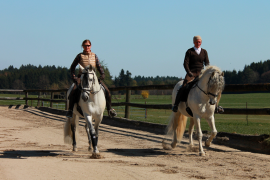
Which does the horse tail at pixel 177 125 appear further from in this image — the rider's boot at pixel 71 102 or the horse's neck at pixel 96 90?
the rider's boot at pixel 71 102

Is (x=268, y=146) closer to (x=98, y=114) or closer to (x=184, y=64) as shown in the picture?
(x=184, y=64)

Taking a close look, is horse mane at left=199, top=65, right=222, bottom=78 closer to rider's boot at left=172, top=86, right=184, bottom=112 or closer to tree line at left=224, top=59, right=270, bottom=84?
rider's boot at left=172, top=86, right=184, bottom=112

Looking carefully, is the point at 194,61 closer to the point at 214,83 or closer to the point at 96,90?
the point at 214,83

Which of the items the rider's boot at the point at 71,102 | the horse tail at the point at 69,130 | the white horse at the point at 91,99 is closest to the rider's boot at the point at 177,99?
the white horse at the point at 91,99

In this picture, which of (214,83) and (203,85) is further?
(203,85)

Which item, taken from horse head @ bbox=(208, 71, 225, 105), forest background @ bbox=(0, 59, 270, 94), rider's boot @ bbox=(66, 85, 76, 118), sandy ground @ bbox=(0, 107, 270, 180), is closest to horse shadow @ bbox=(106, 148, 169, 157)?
sandy ground @ bbox=(0, 107, 270, 180)

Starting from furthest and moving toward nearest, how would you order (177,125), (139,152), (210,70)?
(177,125) → (139,152) → (210,70)

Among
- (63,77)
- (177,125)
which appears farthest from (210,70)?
(63,77)

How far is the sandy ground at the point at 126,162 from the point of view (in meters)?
4.54

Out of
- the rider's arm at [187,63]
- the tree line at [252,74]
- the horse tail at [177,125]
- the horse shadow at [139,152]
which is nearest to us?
the horse shadow at [139,152]

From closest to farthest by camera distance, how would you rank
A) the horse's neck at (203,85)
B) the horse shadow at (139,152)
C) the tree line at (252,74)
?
1. the horse's neck at (203,85)
2. the horse shadow at (139,152)
3. the tree line at (252,74)

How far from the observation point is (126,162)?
557 centimetres

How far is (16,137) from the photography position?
365 inches

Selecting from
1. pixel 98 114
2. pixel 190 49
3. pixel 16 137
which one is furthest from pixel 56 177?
pixel 16 137
